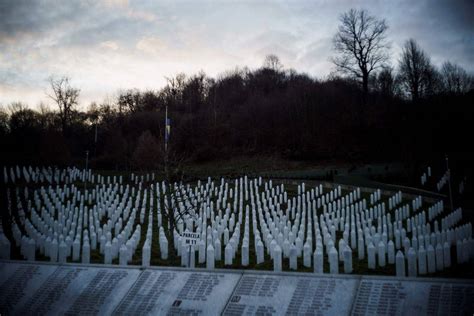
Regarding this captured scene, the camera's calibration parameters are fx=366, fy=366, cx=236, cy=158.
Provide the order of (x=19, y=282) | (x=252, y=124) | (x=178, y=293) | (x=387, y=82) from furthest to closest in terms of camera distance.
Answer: (x=252, y=124)
(x=387, y=82)
(x=19, y=282)
(x=178, y=293)

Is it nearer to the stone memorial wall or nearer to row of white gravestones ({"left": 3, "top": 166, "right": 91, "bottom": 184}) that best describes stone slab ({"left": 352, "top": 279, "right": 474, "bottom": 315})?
the stone memorial wall

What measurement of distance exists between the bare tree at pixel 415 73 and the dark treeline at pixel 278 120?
0.35ft

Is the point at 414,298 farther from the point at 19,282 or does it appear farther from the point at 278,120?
the point at 278,120

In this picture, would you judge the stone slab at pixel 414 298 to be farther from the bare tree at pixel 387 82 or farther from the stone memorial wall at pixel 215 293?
the bare tree at pixel 387 82

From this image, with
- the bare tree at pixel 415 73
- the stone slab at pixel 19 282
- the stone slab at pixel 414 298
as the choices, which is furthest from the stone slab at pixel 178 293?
the bare tree at pixel 415 73

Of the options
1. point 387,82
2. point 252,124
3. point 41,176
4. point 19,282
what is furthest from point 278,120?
point 19,282

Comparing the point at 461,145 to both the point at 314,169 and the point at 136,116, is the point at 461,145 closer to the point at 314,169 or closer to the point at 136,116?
the point at 314,169

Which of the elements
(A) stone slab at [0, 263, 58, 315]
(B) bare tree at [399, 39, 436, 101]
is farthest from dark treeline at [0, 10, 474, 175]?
(A) stone slab at [0, 263, 58, 315]

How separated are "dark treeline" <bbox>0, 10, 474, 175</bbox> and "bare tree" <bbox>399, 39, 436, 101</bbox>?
0.11 m

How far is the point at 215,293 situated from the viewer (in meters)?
5.74

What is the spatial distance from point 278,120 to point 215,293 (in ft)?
138

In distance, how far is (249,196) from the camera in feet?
77.8

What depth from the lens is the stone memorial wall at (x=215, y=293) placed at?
500 centimetres

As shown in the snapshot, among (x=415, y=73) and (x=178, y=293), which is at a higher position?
(x=415, y=73)
